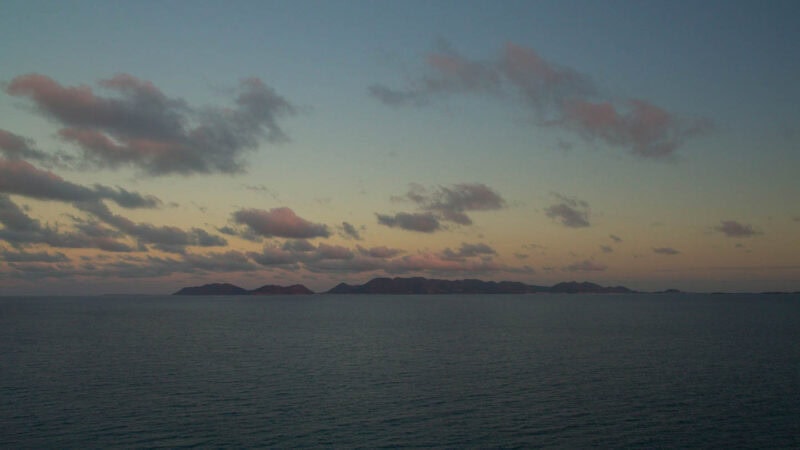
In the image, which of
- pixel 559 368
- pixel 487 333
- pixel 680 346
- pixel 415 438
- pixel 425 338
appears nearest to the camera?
pixel 415 438

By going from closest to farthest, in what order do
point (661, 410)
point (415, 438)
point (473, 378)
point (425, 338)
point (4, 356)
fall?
point (415, 438)
point (661, 410)
point (473, 378)
point (4, 356)
point (425, 338)

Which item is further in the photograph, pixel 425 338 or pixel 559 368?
pixel 425 338

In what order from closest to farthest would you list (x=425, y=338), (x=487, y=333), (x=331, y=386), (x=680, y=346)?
(x=331, y=386), (x=680, y=346), (x=425, y=338), (x=487, y=333)

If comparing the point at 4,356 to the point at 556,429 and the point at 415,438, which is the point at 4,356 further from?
the point at 556,429

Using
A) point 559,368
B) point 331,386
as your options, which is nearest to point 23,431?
point 331,386

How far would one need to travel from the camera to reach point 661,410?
5134cm

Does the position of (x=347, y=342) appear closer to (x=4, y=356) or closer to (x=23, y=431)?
(x=4, y=356)

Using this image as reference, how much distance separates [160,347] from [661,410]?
8704cm

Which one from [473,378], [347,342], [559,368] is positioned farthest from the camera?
[347,342]

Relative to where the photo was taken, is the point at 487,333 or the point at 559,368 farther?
the point at 487,333

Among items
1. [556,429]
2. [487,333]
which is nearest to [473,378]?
[556,429]

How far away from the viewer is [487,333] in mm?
130125

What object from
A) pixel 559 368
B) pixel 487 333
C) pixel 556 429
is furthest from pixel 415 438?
pixel 487 333

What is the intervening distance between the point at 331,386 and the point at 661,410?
35462mm
